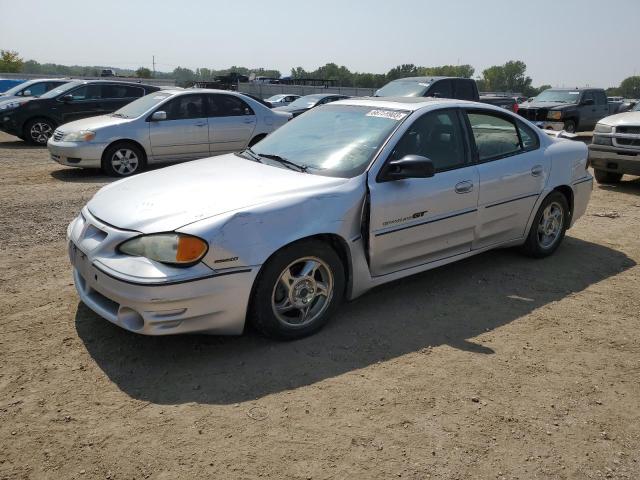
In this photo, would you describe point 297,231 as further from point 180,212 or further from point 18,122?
point 18,122

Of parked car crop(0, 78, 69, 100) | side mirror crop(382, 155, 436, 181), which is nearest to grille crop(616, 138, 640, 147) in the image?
side mirror crop(382, 155, 436, 181)

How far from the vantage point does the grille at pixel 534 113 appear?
17000 millimetres

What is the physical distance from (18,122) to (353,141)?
11828mm

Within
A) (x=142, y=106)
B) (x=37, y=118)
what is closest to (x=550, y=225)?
(x=142, y=106)

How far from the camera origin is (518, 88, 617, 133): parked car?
17156 millimetres

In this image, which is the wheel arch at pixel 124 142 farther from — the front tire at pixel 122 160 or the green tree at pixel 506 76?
the green tree at pixel 506 76

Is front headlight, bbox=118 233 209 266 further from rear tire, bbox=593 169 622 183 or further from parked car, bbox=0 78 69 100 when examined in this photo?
A: parked car, bbox=0 78 69 100

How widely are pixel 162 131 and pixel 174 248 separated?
696 cm

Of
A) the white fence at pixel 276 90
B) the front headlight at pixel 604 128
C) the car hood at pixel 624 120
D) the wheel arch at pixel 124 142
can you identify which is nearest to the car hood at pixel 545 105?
the car hood at pixel 624 120

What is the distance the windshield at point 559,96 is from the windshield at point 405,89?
24.7 feet

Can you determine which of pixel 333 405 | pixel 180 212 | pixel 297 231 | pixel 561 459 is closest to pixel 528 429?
pixel 561 459

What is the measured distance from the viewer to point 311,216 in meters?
3.69

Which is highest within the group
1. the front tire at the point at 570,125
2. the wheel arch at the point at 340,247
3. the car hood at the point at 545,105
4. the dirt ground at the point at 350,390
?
the car hood at the point at 545,105

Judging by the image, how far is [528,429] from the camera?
2961mm
